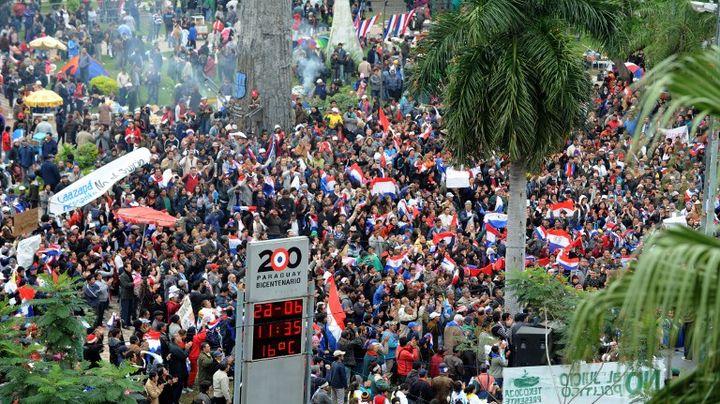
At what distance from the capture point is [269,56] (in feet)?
130

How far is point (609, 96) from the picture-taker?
4116 centimetres

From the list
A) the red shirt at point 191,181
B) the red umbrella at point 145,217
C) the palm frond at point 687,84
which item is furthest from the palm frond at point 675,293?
the red shirt at point 191,181

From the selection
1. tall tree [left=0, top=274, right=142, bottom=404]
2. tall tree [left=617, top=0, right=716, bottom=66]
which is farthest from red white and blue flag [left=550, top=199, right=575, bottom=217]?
tall tree [left=0, top=274, right=142, bottom=404]

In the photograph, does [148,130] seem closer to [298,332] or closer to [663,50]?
[663,50]

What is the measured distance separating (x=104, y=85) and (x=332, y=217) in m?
15.2

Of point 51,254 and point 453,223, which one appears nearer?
point 51,254

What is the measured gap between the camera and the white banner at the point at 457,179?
30922 millimetres

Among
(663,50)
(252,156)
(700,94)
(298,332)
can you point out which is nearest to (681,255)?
(700,94)

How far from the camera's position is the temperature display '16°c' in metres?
15.2

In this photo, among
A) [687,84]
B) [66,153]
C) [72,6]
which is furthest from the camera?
[72,6]

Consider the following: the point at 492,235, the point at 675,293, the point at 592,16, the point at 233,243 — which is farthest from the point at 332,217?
the point at 675,293

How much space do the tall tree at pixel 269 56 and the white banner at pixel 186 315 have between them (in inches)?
746

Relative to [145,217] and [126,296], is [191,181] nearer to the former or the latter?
[145,217]

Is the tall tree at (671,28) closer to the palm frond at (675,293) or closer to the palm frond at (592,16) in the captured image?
the palm frond at (592,16)
